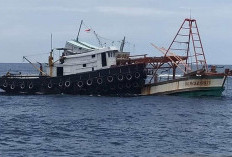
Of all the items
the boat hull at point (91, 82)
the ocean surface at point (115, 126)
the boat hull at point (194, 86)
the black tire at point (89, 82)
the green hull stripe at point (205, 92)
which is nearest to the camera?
the ocean surface at point (115, 126)

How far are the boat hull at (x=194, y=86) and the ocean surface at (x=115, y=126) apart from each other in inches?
41.8

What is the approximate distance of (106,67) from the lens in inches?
2547

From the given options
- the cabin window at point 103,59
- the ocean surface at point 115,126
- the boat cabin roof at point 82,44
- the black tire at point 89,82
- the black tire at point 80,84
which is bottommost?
the ocean surface at point 115,126

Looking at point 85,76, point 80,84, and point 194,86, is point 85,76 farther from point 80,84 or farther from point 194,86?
point 194,86

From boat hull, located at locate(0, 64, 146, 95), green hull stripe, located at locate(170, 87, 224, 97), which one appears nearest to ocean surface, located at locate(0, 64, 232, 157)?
green hull stripe, located at locate(170, 87, 224, 97)

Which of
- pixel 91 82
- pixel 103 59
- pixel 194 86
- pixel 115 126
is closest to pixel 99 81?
pixel 91 82

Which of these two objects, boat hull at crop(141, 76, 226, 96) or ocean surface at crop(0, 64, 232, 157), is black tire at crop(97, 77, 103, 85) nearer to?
ocean surface at crop(0, 64, 232, 157)

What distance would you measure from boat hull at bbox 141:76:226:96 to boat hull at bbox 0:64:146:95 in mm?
2888

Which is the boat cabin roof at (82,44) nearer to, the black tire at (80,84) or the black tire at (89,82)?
the black tire at (80,84)

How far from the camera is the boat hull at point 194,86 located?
61.5m

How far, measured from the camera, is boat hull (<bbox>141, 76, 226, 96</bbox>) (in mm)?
61500

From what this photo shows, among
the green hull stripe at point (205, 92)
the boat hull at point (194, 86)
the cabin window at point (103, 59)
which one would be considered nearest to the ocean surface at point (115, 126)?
the green hull stripe at point (205, 92)

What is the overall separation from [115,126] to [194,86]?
22.5 m

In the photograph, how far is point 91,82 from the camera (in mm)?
64125
